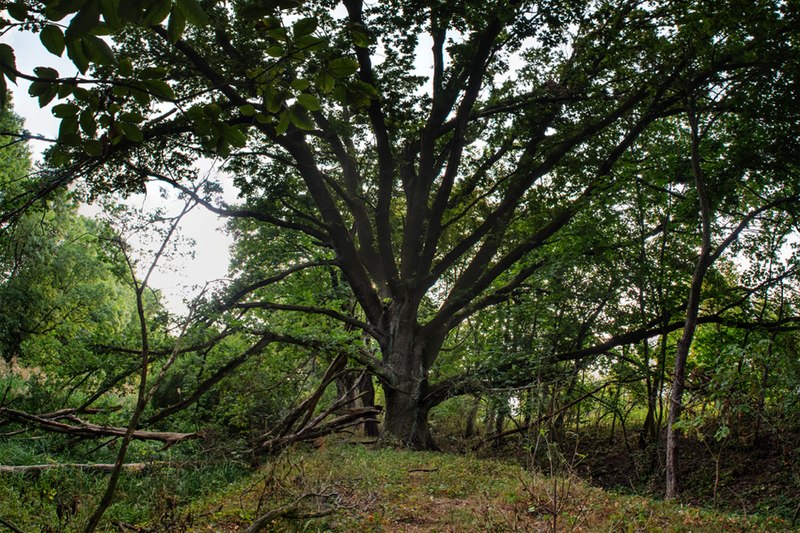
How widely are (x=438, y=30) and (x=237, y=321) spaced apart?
6.15 meters

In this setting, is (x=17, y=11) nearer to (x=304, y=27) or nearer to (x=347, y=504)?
(x=304, y=27)

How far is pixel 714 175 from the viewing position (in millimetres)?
9039

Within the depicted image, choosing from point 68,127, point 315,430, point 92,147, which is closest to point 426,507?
point 315,430

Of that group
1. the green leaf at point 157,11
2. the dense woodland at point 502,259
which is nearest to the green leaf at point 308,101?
the green leaf at point 157,11

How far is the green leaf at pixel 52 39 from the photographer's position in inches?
37.9

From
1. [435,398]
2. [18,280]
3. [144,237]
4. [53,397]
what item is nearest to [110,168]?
[144,237]

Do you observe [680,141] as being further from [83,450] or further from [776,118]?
[83,450]

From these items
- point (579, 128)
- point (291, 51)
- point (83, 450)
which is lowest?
point (83, 450)

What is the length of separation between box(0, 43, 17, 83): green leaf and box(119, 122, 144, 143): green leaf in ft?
1.35

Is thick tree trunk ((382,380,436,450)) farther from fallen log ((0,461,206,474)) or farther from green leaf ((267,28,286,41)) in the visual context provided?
green leaf ((267,28,286,41))

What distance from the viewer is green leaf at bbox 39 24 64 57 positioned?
37.9 inches

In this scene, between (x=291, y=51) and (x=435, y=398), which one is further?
(x=435, y=398)

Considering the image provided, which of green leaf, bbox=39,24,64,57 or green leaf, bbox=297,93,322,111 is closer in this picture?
green leaf, bbox=39,24,64,57

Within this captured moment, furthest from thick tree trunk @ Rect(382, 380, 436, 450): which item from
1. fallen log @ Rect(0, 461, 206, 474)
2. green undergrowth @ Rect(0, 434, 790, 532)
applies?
fallen log @ Rect(0, 461, 206, 474)
